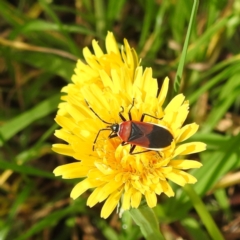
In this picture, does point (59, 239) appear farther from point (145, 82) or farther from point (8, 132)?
point (145, 82)

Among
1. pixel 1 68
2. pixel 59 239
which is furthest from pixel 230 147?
pixel 1 68

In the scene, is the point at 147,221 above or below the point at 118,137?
below

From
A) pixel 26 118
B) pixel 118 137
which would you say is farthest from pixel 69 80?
pixel 118 137

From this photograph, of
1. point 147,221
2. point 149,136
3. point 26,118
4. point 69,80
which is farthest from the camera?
point 69,80

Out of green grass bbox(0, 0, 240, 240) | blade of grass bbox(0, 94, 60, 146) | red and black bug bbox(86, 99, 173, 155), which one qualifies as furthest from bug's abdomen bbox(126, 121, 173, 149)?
blade of grass bbox(0, 94, 60, 146)

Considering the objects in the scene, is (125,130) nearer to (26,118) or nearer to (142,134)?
(142,134)

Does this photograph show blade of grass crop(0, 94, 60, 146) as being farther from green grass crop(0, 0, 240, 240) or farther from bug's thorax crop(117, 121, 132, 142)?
bug's thorax crop(117, 121, 132, 142)

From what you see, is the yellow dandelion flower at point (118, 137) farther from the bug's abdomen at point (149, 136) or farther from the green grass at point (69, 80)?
the green grass at point (69, 80)
